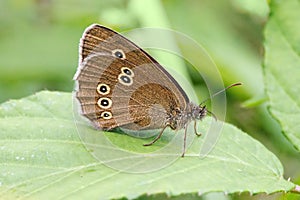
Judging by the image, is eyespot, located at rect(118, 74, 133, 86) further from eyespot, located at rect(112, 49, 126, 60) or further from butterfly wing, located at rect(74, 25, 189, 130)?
eyespot, located at rect(112, 49, 126, 60)

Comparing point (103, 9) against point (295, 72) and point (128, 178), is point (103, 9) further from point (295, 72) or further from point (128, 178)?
point (128, 178)

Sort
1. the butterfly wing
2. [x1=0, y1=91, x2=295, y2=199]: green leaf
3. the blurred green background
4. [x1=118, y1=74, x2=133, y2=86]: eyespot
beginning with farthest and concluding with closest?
the blurred green background
[x1=118, y1=74, x2=133, y2=86]: eyespot
the butterfly wing
[x1=0, y1=91, x2=295, y2=199]: green leaf

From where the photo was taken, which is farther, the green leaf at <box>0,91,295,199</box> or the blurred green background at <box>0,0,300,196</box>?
the blurred green background at <box>0,0,300,196</box>

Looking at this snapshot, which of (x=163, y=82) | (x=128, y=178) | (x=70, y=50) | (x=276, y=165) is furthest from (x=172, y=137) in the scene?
(x=70, y=50)

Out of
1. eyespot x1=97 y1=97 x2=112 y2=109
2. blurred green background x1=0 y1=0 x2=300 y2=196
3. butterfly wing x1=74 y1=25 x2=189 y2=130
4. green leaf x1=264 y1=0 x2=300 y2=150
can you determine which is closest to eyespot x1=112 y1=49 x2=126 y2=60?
butterfly wing x1=74 y1=25 x2=189 y2=130

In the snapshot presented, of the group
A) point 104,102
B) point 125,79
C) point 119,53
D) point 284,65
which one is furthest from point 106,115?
point 284,65

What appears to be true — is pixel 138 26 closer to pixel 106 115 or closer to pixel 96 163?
pixel 106 115

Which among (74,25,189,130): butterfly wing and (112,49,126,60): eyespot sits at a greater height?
(112,49,126,60): eyespot

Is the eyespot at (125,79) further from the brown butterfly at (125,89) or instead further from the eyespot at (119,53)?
the eyespot at (119,53)

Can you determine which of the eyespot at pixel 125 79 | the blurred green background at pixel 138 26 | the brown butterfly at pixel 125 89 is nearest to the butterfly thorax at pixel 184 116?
Answer: the brown butterfly at pixel 125 89
